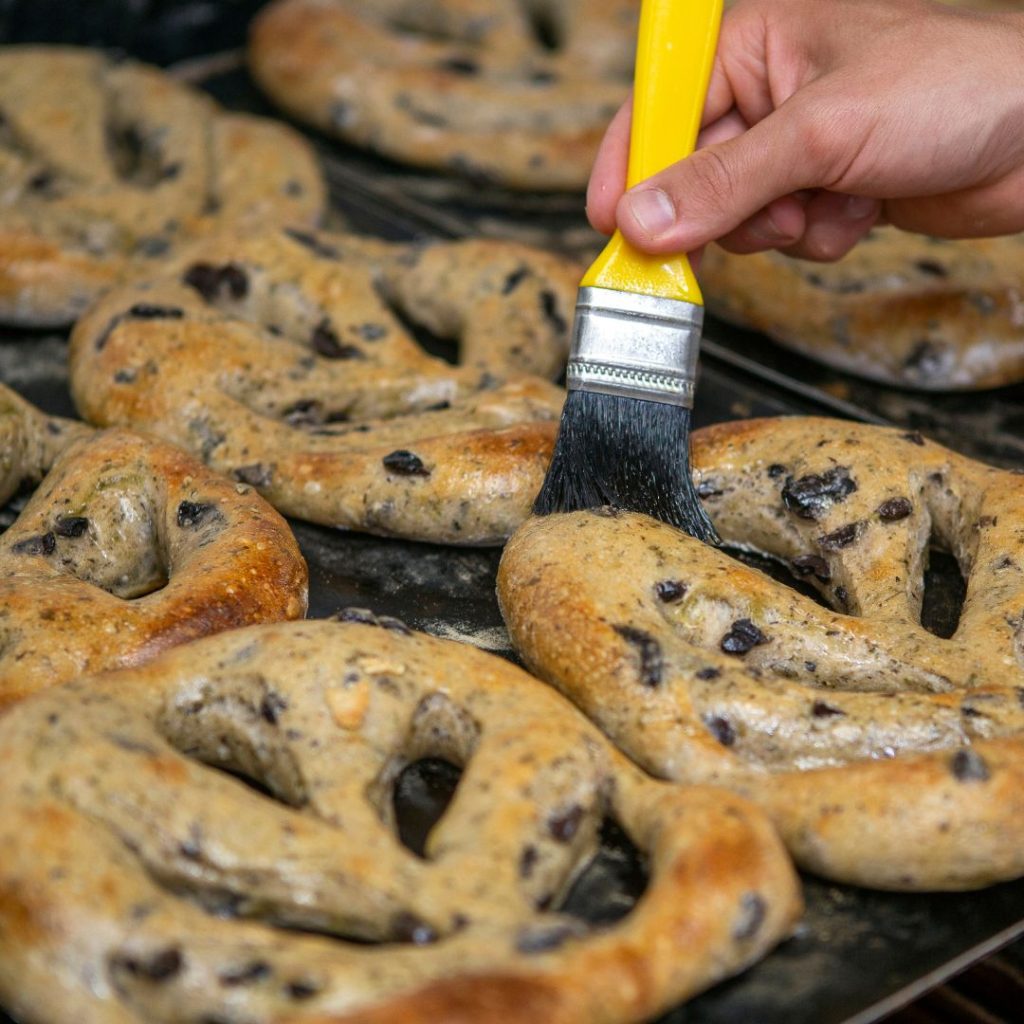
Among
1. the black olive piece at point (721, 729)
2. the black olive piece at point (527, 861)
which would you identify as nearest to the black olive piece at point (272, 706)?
the black olive piece at point (527, 861)

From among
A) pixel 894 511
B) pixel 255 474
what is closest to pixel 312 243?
pixel 255 474

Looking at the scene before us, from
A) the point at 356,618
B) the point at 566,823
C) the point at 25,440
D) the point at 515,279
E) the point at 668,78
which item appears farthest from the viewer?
the point at 515,279

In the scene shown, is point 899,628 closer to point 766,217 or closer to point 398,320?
point 766,217

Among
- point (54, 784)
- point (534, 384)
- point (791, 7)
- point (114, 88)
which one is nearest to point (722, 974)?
point (54, 784)

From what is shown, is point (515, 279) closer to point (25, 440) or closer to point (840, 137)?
point (840, 137)

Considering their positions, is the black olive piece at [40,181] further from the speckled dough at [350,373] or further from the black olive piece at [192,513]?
the black olive piece at [192,513]

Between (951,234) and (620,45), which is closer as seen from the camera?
(951,234)
